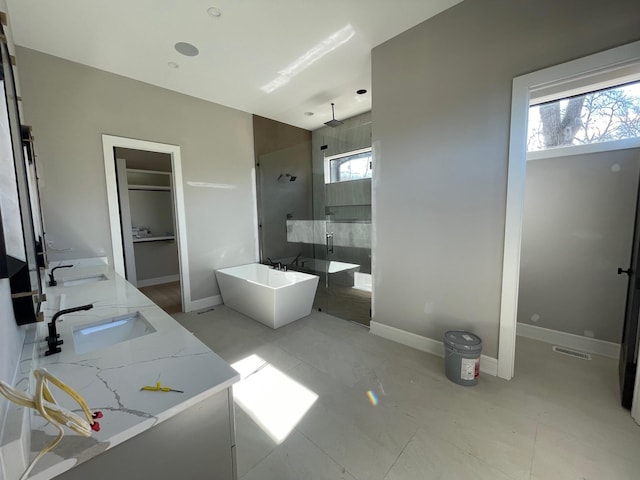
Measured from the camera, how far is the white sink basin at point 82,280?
2250 mm

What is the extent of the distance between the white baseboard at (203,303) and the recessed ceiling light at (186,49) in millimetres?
3082

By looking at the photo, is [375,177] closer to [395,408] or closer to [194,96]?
[395,408]

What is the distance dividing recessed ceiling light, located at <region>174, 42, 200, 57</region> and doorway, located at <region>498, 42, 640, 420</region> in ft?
9.70

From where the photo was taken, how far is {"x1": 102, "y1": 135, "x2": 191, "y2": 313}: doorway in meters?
3.74

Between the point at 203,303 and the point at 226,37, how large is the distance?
3.33 meters

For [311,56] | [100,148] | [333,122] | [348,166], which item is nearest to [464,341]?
[348,166]

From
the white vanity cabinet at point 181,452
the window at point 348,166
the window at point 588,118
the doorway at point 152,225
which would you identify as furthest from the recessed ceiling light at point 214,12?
the window at point 588,118

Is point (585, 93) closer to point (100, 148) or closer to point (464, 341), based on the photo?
point (464, 341)

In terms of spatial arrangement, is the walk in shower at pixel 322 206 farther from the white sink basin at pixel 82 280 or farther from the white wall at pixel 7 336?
the white wall at pixel 7 336

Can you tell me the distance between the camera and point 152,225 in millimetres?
5629

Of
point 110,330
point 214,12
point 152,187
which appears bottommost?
point 110,330

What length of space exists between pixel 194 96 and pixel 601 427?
5.17 meters

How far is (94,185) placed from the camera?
2.96m

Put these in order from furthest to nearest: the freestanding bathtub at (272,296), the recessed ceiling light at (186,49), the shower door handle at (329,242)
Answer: the shower door handle at (329,242), the freestanding bathtub at (272,296), the recessed ceiling light at (186,49)
